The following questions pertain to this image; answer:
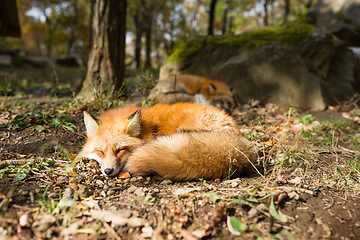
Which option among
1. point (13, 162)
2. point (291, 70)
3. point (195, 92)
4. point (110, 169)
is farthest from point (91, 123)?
point (291, 70)

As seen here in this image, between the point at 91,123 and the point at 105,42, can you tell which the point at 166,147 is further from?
the point at 105,42

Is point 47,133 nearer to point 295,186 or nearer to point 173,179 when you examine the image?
point 173,179

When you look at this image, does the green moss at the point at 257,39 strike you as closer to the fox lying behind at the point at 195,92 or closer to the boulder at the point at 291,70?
the boulder at the point at 291,70

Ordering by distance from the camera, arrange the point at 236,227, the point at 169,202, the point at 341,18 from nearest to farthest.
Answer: the point at 236,227
the point at 169,202
the point at 341,18

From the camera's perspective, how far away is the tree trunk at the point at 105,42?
15.0 feet

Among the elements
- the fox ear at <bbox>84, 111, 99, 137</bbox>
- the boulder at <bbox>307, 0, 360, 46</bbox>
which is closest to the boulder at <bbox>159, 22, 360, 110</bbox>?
the fox ear at <bbox>84, 111, 99, 137</bbox>

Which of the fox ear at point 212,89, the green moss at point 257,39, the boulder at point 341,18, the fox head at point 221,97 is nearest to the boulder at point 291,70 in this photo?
the green moss at point 257,39

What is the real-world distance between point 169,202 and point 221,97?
3.98 metres

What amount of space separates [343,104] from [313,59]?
1.50 meters

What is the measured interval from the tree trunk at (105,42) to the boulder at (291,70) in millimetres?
2780

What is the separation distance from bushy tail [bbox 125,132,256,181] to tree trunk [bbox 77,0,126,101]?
9.62ft

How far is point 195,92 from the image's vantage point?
542 cm

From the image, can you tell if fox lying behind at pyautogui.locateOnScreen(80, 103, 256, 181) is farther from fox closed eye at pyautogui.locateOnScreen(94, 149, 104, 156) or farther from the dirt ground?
the dirt ground

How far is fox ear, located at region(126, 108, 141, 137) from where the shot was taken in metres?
2.31
